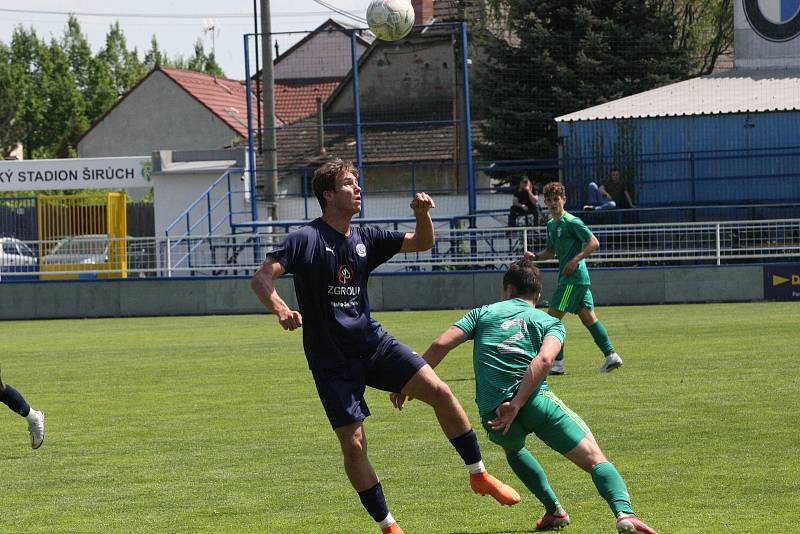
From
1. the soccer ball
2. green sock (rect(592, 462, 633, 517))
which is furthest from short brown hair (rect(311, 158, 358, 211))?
the soccer ball

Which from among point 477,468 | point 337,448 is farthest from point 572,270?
point 477,468

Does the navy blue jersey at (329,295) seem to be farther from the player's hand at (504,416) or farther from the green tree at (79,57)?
the green tree at (79,57)

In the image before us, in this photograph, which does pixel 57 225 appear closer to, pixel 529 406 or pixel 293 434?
pixel 293 434

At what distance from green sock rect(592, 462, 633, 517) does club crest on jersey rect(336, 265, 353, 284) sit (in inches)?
63.7

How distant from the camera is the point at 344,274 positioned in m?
6.54

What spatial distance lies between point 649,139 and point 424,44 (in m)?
15.0

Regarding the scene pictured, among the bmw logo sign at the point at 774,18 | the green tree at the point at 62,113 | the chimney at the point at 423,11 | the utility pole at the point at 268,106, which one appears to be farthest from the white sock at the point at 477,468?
the green tree at the point at 62,113

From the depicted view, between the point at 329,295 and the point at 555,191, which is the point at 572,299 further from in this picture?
the point at 329,295

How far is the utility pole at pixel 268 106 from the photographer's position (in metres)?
30.8

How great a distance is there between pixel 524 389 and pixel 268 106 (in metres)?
25.9

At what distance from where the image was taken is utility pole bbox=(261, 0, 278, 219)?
3080cm

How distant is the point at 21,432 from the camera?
10.8 m

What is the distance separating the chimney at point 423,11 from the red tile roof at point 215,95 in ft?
63.3

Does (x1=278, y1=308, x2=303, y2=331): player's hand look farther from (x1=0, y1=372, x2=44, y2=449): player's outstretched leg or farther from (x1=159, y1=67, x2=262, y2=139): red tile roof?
(x1=159, y1=67, x2=262, y2=139): red tile roof
